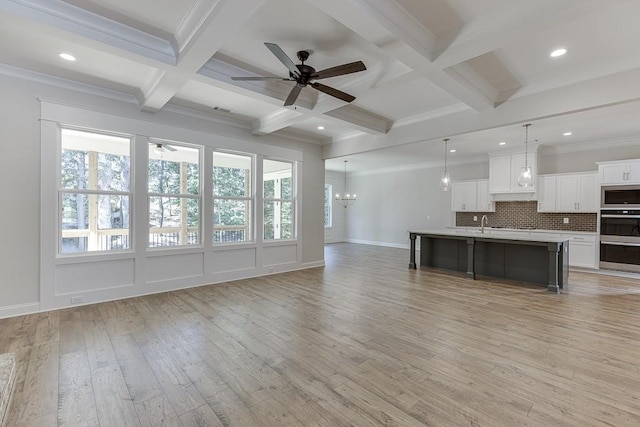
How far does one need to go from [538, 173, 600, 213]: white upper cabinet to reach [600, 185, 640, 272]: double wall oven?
0.81ft

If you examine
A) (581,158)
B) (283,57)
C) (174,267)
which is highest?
(283,57)

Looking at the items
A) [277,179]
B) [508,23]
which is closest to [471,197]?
[277,179]

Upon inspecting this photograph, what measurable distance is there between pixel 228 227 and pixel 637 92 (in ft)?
19.7

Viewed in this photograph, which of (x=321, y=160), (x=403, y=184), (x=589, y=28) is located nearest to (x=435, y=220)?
(x=403, y=184)

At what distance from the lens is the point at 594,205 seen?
6383 mm

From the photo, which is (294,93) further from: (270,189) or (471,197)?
(471,197)

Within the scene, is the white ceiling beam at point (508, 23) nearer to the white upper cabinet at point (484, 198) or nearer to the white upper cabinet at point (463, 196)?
the white upper cabinet at point (484, 198)

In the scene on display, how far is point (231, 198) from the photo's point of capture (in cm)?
559

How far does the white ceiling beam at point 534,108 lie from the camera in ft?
10.9

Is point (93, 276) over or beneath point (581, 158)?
beneath

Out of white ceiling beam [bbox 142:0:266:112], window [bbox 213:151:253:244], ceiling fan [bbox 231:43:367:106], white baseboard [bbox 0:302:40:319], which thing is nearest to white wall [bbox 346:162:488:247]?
window [bbox 213:151:253:244]

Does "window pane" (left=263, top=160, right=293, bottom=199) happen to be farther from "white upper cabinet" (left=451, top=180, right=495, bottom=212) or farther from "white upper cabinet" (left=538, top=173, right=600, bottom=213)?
"white upper cabinet" (left=538, top=173, right=600, bottom=213)

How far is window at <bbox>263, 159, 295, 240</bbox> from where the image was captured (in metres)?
6.19

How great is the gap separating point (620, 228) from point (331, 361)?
22.8 feet
